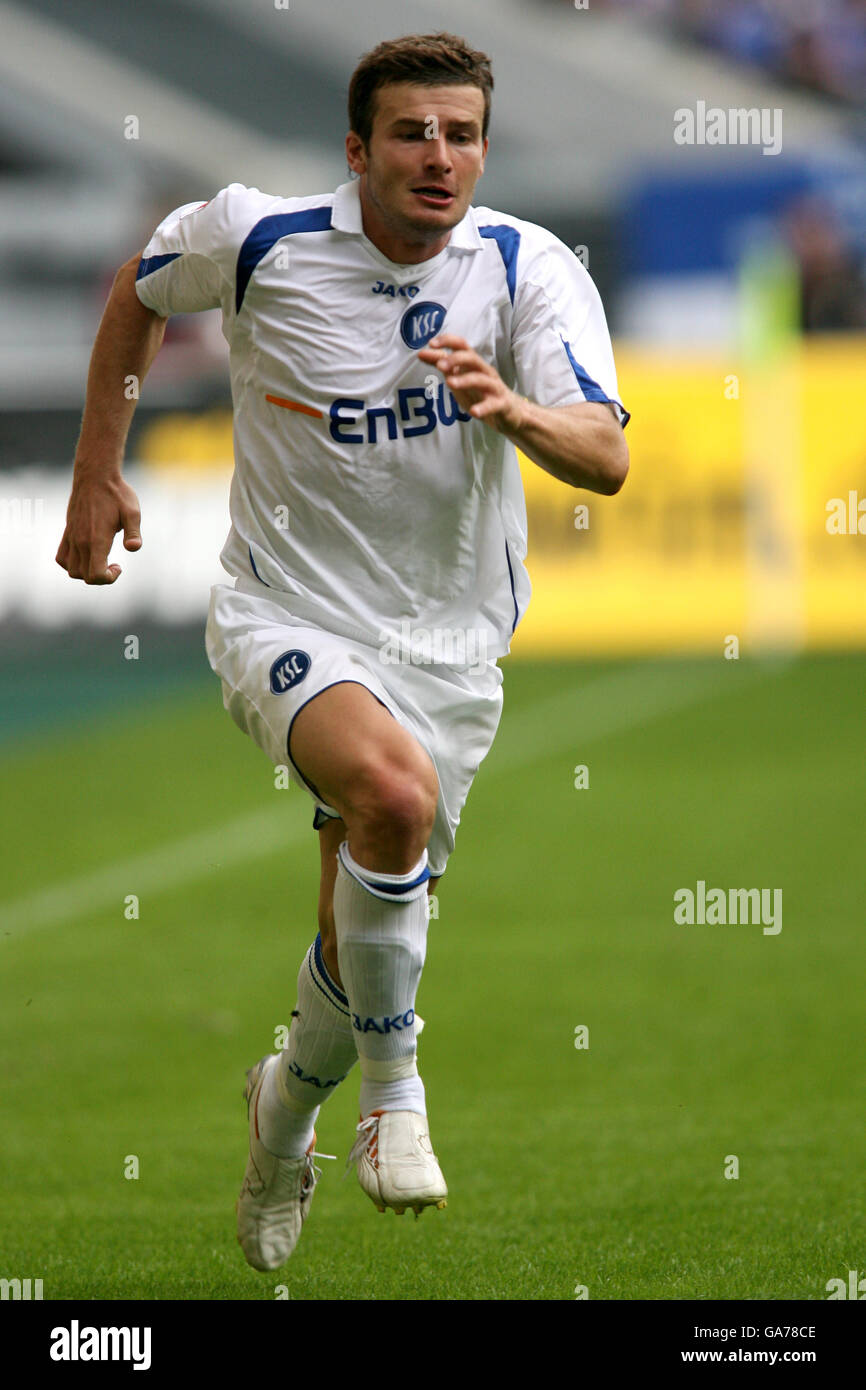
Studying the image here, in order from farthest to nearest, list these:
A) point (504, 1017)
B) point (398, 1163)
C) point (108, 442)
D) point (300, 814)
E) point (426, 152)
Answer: point (300, 814) < point (504, 1017) < point (108, 442) < point (426, 152) < point (398, 1163)

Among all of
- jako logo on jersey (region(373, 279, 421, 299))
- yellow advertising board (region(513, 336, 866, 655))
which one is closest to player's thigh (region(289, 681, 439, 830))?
jako logo on jersey (region(373, 279, 421, 299))

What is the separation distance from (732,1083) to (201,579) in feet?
35.0

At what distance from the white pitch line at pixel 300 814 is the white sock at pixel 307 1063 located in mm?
4477

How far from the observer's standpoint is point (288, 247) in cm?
461

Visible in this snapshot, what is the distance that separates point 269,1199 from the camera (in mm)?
4969

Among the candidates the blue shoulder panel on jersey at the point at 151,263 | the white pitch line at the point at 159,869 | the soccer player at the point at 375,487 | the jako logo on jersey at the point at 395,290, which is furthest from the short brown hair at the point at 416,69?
the white pitch line at the point at 159,869

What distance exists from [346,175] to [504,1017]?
14749 millimetres

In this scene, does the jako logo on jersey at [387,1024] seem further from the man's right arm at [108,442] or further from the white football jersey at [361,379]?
the man's right arm at [108,442]

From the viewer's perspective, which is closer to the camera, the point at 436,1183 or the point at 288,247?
the point at 436,1183

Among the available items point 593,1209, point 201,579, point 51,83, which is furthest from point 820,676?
point 51,83

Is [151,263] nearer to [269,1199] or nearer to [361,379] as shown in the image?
[361,379]

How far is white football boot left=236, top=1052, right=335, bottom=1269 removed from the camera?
490cm

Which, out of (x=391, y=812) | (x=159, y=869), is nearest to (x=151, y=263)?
(x=391, y=812)
